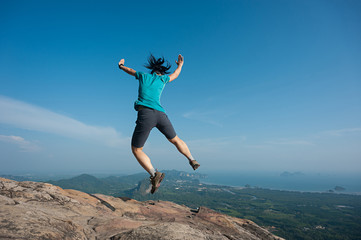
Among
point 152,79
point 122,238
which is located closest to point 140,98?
point 152,79

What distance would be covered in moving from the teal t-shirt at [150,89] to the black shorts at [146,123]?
0.16 m

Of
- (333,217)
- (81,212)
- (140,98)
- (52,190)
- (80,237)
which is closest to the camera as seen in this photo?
(80,237)

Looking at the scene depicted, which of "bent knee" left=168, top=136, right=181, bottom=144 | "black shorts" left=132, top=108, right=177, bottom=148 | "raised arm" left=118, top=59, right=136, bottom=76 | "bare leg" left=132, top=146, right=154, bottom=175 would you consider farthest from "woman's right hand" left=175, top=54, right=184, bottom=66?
"bare leg" left=132, top=146, right=154, bottom=175

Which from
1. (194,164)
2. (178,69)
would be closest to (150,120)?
(194,164)

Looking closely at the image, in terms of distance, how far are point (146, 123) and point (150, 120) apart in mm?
113

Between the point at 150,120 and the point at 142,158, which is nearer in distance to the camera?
the point at 150,120

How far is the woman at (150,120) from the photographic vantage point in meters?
4.07

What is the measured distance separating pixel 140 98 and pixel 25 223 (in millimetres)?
2918

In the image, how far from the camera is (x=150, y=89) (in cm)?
436

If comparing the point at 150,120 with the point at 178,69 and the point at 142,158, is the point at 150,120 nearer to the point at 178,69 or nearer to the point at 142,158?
the point at 142,158

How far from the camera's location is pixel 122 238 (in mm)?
2672

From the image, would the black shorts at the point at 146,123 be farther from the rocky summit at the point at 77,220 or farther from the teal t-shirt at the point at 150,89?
the rocky summit at the point at 77,220

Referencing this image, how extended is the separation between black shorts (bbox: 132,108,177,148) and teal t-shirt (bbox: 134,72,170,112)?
16 centimetres

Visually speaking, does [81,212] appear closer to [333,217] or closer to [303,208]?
[333,217]
